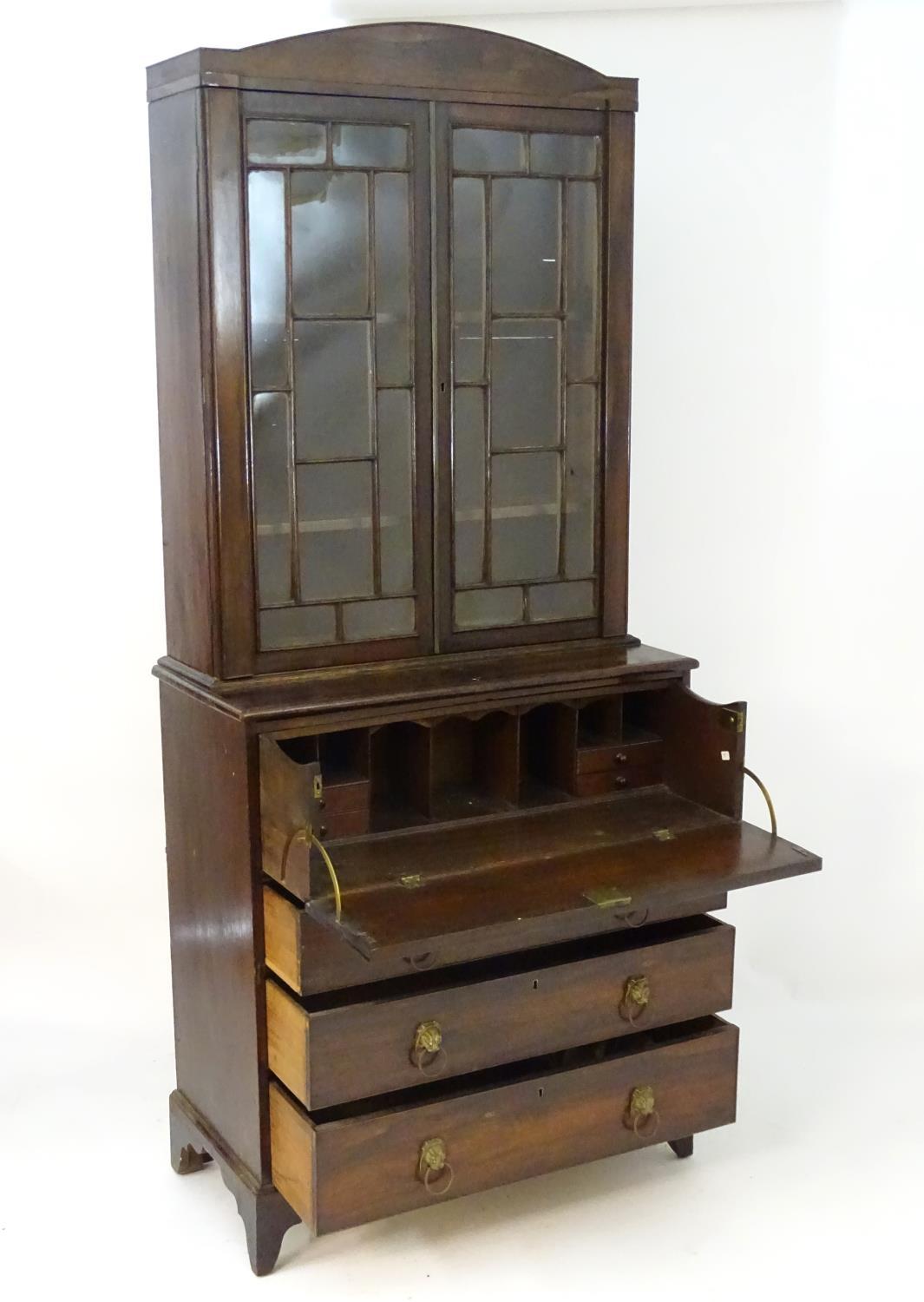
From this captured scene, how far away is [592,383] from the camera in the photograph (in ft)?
10.1

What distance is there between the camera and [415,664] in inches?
115

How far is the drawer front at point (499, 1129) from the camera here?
2.66 meters

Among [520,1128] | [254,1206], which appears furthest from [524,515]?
[254,1206]

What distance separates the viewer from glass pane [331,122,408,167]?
2727 mm

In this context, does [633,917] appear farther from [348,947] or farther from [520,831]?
[348,947]

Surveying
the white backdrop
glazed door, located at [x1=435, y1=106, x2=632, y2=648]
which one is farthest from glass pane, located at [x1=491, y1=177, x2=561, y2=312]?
the white backdrop

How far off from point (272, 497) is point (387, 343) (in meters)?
0.33

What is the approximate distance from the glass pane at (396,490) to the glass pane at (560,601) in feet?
0.88

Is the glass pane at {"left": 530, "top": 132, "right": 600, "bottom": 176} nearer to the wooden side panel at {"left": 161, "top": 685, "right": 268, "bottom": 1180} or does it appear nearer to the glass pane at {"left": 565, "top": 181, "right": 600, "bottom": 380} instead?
the glass pane at {"left": 565, "top": 181, "right": 600, "bottom": 380}

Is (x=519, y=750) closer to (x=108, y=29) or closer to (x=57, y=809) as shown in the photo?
(x=57, y=809)

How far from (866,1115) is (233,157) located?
2.19m

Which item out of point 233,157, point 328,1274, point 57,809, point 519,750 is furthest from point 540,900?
point 57,809

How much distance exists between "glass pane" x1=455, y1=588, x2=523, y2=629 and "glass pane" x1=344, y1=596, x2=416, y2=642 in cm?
10

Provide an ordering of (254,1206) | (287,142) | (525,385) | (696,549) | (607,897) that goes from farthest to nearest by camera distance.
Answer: (696,549), (525,385), (254,1206), (287,142), (607,897)
